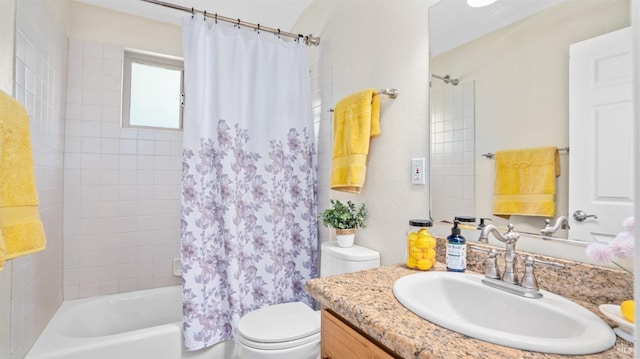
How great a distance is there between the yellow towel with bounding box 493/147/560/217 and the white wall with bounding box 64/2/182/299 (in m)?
2.24

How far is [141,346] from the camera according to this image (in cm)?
155

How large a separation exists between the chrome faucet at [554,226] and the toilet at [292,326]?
2.44 ft

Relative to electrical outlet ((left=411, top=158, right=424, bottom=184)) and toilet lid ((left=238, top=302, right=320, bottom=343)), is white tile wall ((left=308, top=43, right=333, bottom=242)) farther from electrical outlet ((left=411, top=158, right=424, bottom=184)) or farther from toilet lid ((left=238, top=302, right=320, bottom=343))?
electrical outlet ((left=411, top=158, right=424, bottom=184))

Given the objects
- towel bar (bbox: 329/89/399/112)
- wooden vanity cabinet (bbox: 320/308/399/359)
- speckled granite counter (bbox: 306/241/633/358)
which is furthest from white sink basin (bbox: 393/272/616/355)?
towel bar (bbox: 329/89/399/112)

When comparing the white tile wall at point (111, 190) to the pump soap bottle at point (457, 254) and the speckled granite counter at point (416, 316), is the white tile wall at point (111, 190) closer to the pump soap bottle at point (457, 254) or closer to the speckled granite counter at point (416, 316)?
the speckled granite counter at point (416, 316)

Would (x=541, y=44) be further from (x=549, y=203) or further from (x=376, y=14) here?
(x=376, y=14)

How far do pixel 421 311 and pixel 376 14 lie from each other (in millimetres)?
1445

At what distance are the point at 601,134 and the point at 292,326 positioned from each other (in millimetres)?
1337

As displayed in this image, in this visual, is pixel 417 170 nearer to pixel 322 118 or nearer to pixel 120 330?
pixel 322 118

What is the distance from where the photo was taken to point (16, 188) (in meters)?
0.87

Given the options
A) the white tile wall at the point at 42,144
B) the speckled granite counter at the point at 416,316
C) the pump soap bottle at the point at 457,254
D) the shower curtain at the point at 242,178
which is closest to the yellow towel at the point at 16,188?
the white tile wall at the point at 42,144

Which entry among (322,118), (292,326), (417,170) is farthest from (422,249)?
(322,118)

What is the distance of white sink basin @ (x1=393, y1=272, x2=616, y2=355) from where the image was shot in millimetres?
542

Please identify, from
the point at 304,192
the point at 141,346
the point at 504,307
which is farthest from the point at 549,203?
the point at 141,346
